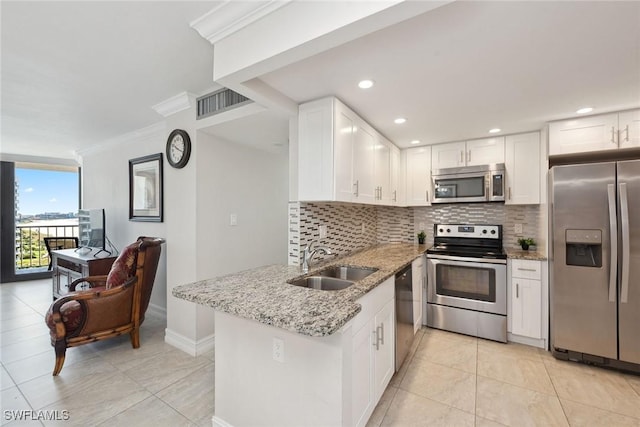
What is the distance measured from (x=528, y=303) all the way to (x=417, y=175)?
1.83m

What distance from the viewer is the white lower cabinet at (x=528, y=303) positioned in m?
2.60

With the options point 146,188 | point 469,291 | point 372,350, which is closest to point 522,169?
point 469,291

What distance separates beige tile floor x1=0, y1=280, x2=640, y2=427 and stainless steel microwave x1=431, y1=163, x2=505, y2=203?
1558 millimetres

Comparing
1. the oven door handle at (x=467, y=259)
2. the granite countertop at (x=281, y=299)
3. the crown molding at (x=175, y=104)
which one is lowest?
the oven door handle at (x=467, y=259)

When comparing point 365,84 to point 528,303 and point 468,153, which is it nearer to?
point 468,153

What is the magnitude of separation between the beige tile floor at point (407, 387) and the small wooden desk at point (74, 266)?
75 centimetres

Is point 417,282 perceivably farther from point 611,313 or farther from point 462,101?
point 462,101

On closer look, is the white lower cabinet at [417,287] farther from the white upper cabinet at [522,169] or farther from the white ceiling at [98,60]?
the white ceiling at [98,60]

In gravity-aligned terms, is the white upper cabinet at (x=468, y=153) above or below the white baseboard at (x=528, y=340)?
above

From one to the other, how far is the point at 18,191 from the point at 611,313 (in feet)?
28.6

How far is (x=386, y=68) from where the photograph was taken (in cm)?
167

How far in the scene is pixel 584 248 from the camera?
2.32 m

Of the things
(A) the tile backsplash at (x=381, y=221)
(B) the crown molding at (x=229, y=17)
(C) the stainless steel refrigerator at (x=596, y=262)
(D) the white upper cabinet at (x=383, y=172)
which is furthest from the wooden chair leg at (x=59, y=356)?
(C) the stainless steel refrigerator at (x=596, y=262)

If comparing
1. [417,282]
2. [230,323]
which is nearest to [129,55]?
[230,323]
